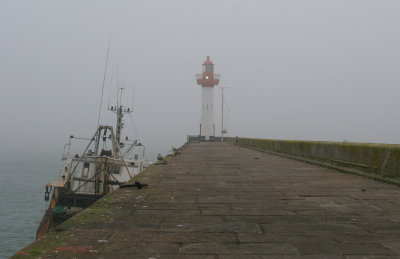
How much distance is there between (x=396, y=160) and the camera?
719cm

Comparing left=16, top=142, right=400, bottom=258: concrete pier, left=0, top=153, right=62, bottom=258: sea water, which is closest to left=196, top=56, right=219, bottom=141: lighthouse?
left=0, top=153, right=62, bottom=258: sea water

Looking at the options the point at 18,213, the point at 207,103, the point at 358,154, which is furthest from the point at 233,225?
the point at 207,103

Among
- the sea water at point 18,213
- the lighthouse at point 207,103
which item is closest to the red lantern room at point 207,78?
the lighthouse at point 207,103

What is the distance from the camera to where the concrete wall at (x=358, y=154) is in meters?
7.42

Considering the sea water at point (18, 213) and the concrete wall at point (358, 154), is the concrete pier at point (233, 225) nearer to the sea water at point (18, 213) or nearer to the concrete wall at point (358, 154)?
the concrete wall at point (358, 154)

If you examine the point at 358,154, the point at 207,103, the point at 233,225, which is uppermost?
the point at 207,103

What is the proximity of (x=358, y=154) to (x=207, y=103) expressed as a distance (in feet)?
149

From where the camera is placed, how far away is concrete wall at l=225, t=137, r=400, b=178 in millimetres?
7422

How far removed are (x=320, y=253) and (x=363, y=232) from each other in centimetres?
101

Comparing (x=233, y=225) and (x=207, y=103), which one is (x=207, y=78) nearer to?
(x=207, y=103)

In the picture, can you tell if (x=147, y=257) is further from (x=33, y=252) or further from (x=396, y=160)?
(x=396, y=160)

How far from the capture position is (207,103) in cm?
5412

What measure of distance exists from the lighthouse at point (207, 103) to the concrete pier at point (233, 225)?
156ft

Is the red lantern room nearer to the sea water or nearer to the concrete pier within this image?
the sea water
